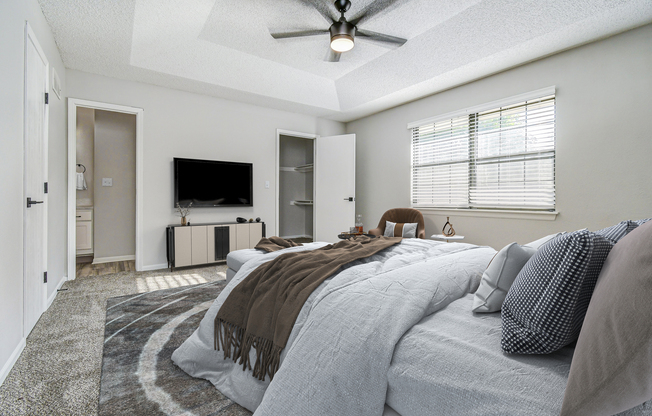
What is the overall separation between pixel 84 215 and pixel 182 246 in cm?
179

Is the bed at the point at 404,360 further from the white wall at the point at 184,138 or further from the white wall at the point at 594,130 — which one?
the white wall at the point at 184,138

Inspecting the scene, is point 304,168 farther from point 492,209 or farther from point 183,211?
point 492,209

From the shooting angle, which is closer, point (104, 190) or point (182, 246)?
point (182, 246)

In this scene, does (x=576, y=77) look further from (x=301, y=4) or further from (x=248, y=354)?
(x=248, y=354)

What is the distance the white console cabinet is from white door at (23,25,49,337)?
5.05 ft

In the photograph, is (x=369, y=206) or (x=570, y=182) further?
(x=369, y=206)

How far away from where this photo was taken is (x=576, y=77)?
3.23 meters

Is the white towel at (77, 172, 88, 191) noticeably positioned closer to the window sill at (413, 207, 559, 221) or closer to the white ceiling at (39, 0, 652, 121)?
the white ceiling at (39, 0, 652, 121)

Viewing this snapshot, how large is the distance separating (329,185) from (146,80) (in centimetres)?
310

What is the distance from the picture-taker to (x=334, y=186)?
558cm

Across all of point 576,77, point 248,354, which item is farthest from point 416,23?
point 248,354

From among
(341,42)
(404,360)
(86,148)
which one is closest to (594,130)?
(341,42)

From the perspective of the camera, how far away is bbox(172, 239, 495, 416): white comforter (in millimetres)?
982

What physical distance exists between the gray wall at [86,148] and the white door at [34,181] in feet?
7.64
